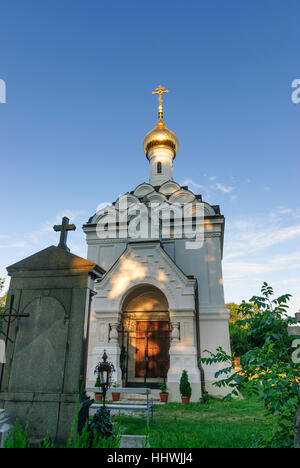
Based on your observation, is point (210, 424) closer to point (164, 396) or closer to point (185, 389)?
point (185, 389)

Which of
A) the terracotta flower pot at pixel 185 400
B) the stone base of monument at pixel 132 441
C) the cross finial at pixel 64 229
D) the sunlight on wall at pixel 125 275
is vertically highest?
the sunlight on wall at pixel 125 275

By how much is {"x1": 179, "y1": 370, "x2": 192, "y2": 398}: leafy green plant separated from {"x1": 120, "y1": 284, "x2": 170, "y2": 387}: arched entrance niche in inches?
103

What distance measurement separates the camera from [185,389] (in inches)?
398

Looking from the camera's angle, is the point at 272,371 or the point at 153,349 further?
the point at 153,349

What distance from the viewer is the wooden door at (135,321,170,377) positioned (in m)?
13.1

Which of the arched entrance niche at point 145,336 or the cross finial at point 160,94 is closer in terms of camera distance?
the arched entrance niche at point 145,336

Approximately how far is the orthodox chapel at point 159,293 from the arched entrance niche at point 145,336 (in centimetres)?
4

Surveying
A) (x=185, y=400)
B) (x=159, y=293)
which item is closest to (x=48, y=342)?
(x=185, y=400)

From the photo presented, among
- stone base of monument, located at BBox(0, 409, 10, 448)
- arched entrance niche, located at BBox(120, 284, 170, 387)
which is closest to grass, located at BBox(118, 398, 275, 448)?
stone base of monument, located at BBox(0, 409, 10, 448)

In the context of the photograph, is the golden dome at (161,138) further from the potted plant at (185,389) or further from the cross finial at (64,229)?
the cross finial at (64,229)

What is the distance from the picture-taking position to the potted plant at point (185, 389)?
1003cm

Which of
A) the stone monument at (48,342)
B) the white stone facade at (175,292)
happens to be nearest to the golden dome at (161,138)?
the white stone facade at (175,292)

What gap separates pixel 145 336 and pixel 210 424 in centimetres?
701

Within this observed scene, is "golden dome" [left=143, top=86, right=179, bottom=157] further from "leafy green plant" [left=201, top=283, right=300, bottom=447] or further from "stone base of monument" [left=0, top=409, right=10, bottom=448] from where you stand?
"stone base of monument" [left=0, top=409, right=10, bottom=448]
